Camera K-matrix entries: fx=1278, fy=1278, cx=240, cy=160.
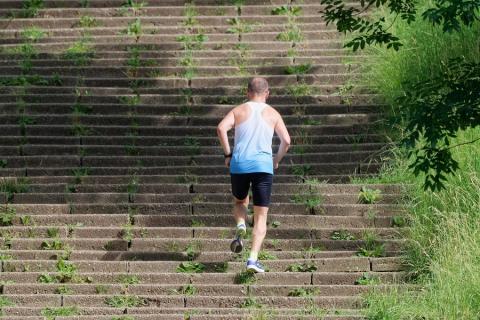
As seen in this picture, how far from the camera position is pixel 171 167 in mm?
14023

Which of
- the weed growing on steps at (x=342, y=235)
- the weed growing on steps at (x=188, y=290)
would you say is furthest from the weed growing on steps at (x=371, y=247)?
the weed growing on steps at (x=188, y=290)

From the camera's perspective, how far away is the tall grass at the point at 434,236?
9914 millimetres

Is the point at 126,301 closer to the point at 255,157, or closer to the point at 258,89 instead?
the point at 255,157

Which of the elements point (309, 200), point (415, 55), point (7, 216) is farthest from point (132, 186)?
point (415, 55)

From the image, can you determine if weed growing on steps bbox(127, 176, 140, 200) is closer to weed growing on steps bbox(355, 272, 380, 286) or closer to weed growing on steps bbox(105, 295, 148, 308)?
weed growing on steps bbox(105, 295, 148, 308)

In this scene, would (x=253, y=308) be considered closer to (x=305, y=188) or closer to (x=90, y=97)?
(x=305, y=188)

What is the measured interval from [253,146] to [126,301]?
174 centimetres

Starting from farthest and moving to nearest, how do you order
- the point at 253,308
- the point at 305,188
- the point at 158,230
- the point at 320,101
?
the point at 320,101
the point at 305,188
the point at 158,230
the point at 253,308

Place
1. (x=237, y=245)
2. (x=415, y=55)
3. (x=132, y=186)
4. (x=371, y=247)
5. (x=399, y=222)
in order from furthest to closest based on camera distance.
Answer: (x=415, y=55)
(x=132, y=186)
(x=399, y=222)
(x=371, y=247)
(x=237, y=245)

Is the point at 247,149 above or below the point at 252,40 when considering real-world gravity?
below

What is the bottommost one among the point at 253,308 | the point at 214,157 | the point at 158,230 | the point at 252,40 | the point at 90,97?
the point at 253,308

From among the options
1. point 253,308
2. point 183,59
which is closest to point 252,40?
point 183,59

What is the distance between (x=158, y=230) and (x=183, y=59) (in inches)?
196

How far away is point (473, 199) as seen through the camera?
1174cm
